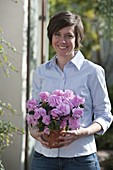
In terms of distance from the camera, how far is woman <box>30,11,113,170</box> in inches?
97.8

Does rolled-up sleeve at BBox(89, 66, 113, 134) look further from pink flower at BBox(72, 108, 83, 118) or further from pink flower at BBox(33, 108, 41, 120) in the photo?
pink flower at BBox(33, 108, 41, 120)

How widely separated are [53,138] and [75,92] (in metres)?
0.29

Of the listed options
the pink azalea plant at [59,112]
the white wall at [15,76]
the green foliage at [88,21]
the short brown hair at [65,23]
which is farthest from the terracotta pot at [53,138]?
the green foliage at [88,21]

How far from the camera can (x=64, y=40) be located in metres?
2.54

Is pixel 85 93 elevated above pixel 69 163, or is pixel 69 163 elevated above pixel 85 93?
pixel 85 93

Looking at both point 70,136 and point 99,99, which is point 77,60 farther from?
point 70,136

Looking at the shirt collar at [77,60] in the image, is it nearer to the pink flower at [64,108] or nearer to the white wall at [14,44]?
the pink flower at [64,108]

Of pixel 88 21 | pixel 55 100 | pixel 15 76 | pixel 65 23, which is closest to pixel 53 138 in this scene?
pixel 55 100

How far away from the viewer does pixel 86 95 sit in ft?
8.25

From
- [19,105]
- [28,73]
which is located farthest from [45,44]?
[19,105]

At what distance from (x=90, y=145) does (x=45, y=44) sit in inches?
90.4

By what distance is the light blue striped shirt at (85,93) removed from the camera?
250 cm

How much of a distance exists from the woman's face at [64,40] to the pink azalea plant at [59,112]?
26 centimetres

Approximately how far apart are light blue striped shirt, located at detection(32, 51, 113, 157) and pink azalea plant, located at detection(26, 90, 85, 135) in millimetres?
110
